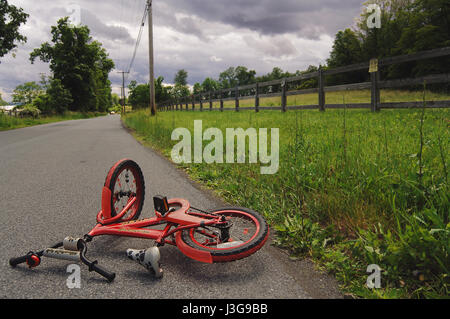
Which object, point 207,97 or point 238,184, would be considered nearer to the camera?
point 238,184

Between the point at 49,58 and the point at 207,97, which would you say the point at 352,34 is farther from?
the point at 49,58

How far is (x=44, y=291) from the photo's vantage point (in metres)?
1.86

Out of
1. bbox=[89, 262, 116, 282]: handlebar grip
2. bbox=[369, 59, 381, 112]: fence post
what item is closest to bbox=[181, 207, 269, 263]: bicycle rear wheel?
bbox=[89, 262, 116, 282]: handlebar grip

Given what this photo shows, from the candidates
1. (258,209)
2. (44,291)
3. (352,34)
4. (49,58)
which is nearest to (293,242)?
(258,209)

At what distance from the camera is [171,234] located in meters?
2.31

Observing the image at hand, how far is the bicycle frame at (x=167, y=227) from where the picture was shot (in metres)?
2.14

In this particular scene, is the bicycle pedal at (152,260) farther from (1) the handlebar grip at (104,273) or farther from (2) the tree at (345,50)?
(2) the tree at (345,50)

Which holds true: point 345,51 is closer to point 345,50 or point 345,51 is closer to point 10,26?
point 345,50

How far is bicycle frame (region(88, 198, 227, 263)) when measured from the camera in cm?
214

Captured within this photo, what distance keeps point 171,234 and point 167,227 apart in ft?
0.31

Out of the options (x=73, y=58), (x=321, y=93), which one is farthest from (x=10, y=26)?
(x=73, y=58)


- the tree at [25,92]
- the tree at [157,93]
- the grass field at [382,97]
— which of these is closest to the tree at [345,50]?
the grass field at [382,97]

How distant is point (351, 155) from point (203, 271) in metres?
2.22
